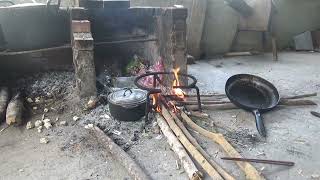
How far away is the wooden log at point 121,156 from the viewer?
4.09 m

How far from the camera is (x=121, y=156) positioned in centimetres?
445

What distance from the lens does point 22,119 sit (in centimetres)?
573

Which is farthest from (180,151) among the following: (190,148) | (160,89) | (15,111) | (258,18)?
(258,18)

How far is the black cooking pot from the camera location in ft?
17.8

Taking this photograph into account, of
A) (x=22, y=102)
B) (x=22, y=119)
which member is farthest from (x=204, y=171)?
(x=22, y=102)

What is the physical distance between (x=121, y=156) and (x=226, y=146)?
1.42 m

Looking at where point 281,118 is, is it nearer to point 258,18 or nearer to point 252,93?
point 252,93

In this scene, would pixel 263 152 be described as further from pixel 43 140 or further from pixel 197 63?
pixel 197 63

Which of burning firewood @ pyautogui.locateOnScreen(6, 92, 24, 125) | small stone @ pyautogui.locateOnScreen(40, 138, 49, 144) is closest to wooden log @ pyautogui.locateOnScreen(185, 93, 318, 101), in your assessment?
small stone @ pyautogui.locateOnScreen(40, 138, 49, 144)

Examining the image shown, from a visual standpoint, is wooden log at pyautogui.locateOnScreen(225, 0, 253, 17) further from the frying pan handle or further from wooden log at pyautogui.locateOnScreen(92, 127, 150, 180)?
wooden log at pyautogui.locateOnScreen(92, 127, 150, 180)

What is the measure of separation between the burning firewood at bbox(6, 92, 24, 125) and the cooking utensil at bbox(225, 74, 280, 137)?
3.54 m

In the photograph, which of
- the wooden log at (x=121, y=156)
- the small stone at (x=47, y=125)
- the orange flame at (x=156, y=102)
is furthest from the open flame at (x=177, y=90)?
the small stone at (x=47, y=125)

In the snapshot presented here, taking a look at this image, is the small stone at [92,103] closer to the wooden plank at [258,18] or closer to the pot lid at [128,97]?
the pot lid at [128,97]

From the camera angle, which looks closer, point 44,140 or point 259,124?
point 44,140
